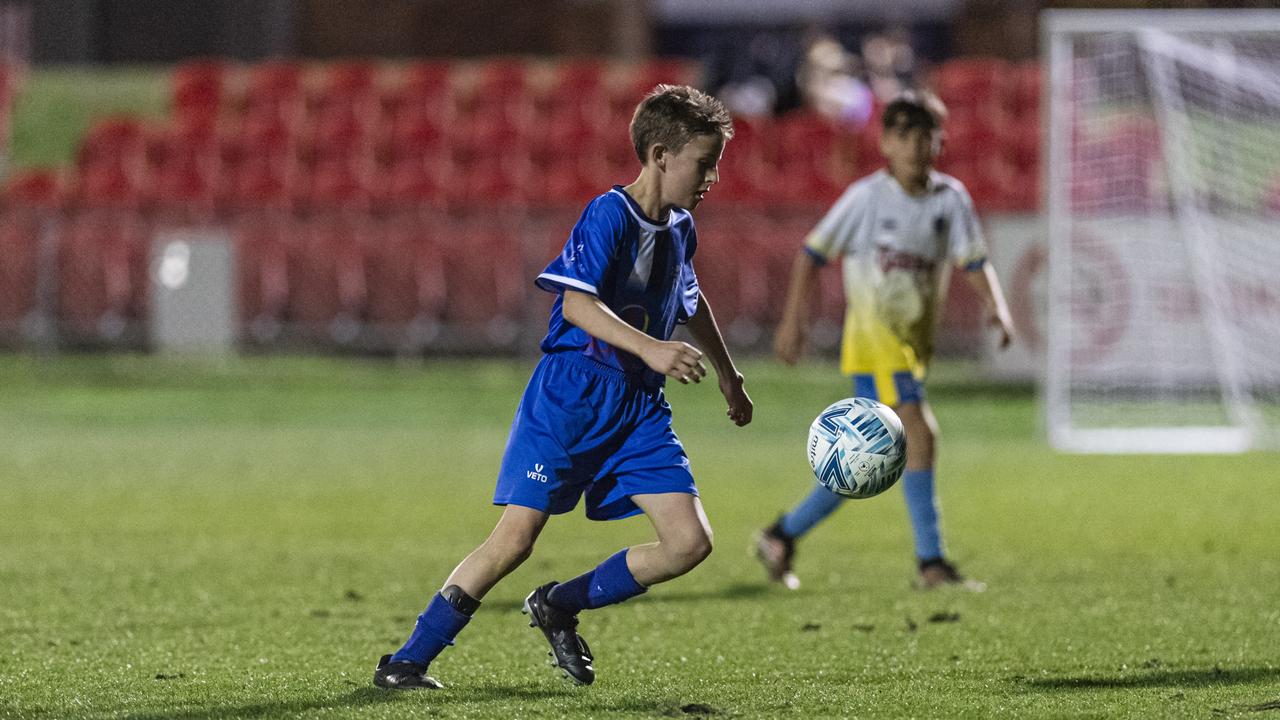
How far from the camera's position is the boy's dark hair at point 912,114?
6922 millimetres

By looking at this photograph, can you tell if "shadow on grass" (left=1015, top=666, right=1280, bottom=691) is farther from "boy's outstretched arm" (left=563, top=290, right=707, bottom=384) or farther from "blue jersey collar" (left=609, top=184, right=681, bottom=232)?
"blue jersey collar" (left=609, top=184, right=681, bottom=232)

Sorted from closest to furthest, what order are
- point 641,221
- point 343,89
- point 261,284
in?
1. point 641,221
2. point 261,284
3. point 343,89

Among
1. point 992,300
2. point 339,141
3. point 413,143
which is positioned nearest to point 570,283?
point 992,300

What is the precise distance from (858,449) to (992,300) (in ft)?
7.14

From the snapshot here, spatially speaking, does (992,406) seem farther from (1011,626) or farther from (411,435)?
(1011,626)

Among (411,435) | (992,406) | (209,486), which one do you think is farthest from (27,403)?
Result: (992,406)

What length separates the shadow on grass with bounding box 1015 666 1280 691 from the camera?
4.88 m

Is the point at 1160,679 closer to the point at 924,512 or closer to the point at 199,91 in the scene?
the point at 924,512

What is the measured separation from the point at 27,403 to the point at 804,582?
10607 millimetres

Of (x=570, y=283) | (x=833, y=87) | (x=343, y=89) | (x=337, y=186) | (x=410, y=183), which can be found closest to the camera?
(x=570, y=283)

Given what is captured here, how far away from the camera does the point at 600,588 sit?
16.1ft

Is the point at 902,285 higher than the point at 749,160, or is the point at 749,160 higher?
the point at 749,160

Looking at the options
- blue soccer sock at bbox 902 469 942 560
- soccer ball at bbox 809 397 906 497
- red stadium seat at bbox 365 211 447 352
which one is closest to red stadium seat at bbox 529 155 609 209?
red stadium seat at bbox 365 211 447 352

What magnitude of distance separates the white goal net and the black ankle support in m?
8.75
